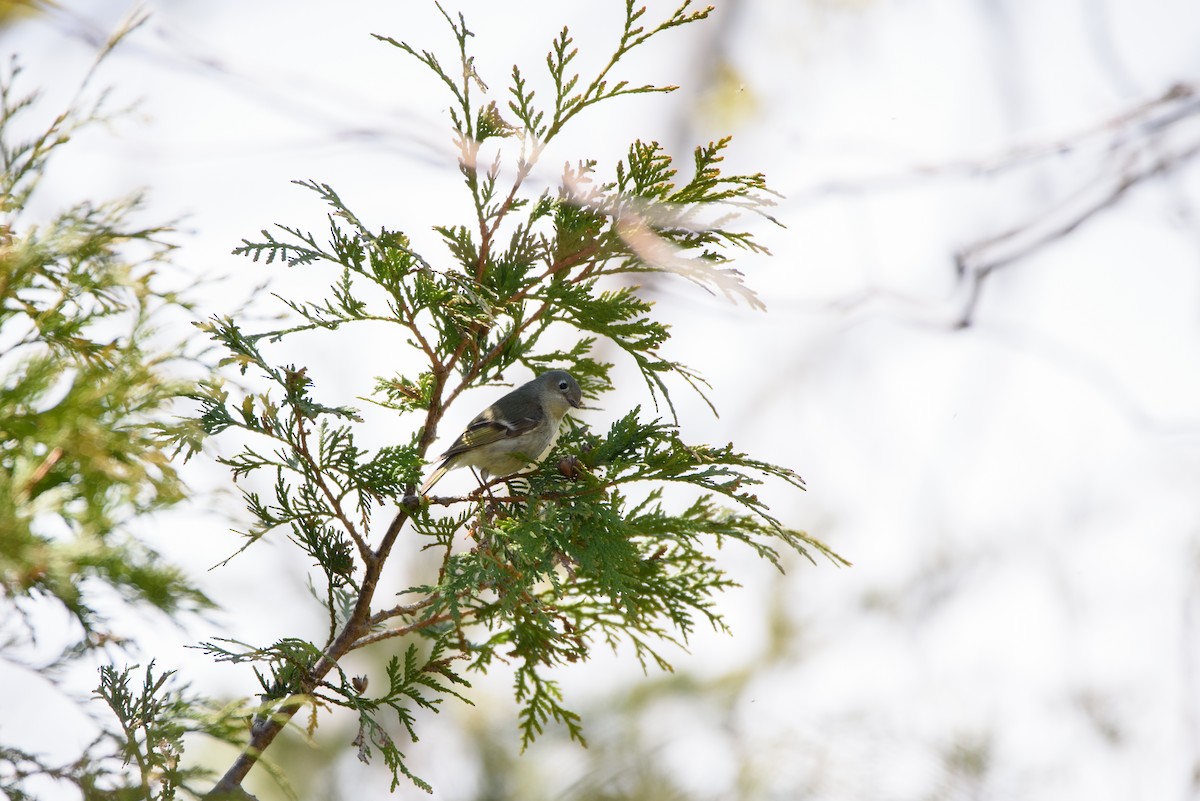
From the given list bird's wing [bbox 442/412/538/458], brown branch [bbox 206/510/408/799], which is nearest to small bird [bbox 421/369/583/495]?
bird's wing [bbox 442/412/538/458]

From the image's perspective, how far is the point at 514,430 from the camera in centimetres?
376

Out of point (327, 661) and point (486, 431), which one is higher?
point (486, 431)

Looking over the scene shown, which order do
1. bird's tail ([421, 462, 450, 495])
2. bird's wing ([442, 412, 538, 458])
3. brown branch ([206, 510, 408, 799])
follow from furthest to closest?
bird's wing ([442, 412, 538, 458]) < bird's tail ([421, 462, 450, 495]) < brown branch ([206, 510, 408, 799])

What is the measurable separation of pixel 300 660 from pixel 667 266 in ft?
3.91

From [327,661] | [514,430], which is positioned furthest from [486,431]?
[327,661]

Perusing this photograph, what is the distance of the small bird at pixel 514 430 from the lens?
357cm

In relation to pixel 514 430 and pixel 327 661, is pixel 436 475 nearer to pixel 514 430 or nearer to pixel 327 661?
pixel 514 430

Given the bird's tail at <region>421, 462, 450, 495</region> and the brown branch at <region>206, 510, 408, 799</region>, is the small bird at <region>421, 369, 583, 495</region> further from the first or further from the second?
the brown branch at <region>206, 510, 408, 799</region>

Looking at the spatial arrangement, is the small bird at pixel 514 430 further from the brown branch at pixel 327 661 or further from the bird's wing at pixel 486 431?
the brown branch at pixel 327 661

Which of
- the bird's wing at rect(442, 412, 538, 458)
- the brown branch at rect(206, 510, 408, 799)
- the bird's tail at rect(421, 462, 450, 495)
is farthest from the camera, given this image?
the bird's wing at rect(442, 412, 538, 458)

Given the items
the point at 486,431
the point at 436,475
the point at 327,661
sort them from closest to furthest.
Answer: the point at 327,661 → the point at 436,475 → the point at 486,431

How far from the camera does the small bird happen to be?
11.7ft

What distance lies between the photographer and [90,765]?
69.7 inches

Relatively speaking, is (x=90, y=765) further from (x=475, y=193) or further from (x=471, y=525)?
(x=475, y=193)
